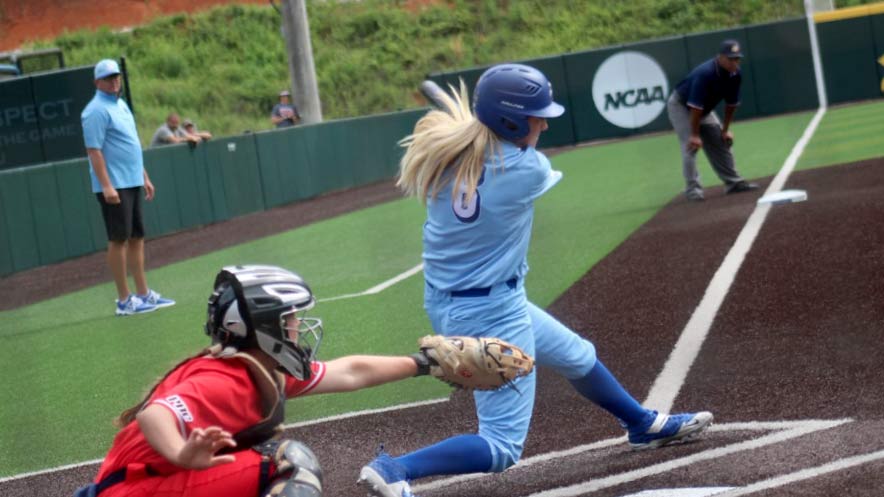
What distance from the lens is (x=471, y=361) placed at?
4.51 m

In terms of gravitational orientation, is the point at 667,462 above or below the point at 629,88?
below

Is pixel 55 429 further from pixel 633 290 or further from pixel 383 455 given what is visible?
pixel 633 290

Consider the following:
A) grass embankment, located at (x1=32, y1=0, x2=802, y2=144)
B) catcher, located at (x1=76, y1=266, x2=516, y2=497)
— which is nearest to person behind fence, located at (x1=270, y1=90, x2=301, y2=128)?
grass embankment, located at (x1=32, y1=0, x2=802, y2=144)

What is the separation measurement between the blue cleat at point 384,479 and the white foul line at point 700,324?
1986 mm

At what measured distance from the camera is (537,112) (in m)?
5.25

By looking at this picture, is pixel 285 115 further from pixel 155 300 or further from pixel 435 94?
pixel 435 94

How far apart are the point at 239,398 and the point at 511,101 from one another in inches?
68.0

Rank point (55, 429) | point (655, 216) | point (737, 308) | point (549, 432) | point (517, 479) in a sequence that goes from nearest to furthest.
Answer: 1. point (517, 479)
2. point (549, 432)
3. point (55, 429)
4. point (737, 308)
5. point (655, 216)

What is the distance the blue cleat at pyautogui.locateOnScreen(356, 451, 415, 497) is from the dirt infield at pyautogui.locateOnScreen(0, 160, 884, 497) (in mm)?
629

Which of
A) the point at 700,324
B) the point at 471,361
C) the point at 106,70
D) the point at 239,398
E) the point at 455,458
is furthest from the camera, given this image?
the point at 106,70

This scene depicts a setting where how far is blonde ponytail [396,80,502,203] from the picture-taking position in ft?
17.0

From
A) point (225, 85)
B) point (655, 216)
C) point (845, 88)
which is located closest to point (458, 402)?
point (655, 216)

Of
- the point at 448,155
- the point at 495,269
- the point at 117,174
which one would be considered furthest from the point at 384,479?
the point at 117,174

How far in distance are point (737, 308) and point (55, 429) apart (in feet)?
14.2
